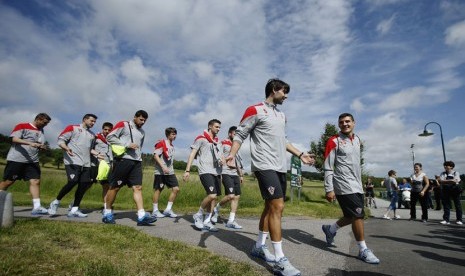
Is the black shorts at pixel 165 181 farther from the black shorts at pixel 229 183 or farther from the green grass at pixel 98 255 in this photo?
the green grass at pixel 98 255

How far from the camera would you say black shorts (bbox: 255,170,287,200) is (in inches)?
160

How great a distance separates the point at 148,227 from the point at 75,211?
2556 millimetres

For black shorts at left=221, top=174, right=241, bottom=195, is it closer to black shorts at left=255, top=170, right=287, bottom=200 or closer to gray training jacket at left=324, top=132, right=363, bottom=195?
gray training jacket at left=324, top=132, right=363, bottom=195

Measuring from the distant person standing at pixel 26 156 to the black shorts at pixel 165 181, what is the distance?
2.84 metres

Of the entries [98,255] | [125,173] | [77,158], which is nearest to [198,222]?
[125,173]

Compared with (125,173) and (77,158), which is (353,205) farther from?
(77,158)

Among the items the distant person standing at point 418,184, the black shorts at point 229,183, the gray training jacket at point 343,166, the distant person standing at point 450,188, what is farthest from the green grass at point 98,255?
the distant person standing at point 418,184

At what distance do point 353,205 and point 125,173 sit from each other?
4484 millimetres

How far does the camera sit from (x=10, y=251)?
3686 millimetres

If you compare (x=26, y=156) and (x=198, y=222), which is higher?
(x=26, y=156)

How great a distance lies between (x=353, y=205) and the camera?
16.1 ft

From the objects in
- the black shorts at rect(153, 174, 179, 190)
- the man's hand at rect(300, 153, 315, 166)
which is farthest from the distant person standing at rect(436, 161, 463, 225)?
the black shorts at rect(153, 174, 179, 190)

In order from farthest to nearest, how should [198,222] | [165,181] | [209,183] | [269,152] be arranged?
[165,181] → [209,183] → [198,222] → [269,152]

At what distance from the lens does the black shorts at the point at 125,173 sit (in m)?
6.54
